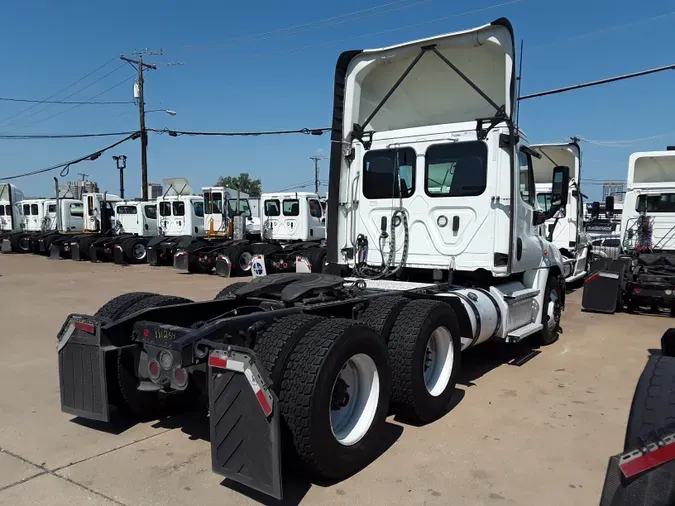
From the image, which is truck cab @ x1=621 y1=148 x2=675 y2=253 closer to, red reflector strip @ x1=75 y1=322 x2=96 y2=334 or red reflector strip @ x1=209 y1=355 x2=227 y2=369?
red reflector strip @ x1=209 y1=355 x2=227 y2=369

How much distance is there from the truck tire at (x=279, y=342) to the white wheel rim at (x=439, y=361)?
1462 millimetres

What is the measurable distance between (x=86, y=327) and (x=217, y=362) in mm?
1368

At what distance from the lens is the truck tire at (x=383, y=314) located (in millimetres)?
4410

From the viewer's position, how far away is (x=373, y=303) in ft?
15.7

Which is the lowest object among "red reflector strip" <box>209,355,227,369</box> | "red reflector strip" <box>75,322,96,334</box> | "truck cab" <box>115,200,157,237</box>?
"red reflector strip" <box>209,355,227,369</box>

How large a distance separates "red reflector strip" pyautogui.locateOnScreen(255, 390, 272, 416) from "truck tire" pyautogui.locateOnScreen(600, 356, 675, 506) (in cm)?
167

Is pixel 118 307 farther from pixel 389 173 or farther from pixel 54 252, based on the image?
pixel 54 252

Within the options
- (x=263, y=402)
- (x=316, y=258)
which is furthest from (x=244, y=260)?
(x=263, y=402)

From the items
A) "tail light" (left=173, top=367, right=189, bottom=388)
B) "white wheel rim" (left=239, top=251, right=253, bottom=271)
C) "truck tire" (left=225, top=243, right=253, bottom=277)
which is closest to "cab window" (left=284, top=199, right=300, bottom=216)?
"truck tire" (left=225, top=243, right=253, bottom=277)

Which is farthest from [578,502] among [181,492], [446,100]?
[446,100]

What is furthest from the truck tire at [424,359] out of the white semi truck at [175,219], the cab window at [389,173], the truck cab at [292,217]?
the white semi truck at [175,219]

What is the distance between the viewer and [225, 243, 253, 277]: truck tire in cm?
1745

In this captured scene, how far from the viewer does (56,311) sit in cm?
1007

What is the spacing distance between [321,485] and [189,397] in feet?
6.04
